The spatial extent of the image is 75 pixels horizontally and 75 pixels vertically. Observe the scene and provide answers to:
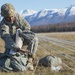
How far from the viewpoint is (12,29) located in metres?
8.80

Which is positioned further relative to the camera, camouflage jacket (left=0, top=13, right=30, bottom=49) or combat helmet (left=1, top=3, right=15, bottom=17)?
camouflage jacket (left=0, top=13, right=30, bottom=49)

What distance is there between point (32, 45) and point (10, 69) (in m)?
0.79

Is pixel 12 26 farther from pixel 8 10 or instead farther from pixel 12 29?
pixel 8 10

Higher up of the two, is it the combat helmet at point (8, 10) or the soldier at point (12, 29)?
the combat helmet at point (8, 10)

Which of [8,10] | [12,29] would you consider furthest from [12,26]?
[8,10]

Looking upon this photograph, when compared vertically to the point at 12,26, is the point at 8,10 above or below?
above

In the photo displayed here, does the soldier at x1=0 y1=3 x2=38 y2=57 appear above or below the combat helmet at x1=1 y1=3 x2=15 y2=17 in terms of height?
below

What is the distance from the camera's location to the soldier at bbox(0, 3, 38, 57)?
8.30 meters

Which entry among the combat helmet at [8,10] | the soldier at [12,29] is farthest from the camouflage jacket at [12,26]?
the combat helmet at [8,10]

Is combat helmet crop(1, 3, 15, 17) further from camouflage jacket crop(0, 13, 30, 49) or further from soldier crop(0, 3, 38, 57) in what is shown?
camouflage jacket crop(0, 13, 30, 49)

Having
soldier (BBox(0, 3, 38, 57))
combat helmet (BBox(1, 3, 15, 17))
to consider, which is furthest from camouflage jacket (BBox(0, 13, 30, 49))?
combat helmet (BBox(1, 3, 15, 17))

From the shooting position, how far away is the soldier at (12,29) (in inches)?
327

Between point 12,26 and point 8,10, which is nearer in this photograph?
point 8,10

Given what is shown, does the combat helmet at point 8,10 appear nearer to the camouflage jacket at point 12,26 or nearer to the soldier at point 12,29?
the soldier at point 12,29
